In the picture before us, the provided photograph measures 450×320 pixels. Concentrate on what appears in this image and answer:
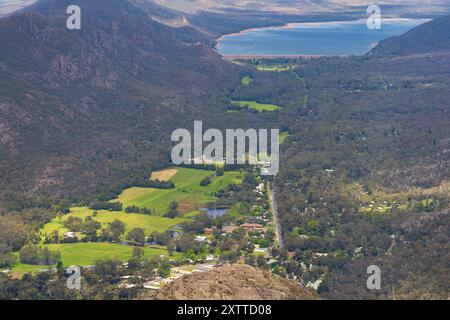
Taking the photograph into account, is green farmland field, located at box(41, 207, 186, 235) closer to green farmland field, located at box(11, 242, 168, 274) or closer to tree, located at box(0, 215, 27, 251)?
tree, located at box(0, 215, 27, 251)

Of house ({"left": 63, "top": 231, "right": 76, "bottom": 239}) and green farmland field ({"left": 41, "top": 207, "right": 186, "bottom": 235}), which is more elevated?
green farmland field ({"left": 41, "top": 207, "right": 186, "bottom": 235})

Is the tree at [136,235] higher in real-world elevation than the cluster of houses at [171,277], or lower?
higher

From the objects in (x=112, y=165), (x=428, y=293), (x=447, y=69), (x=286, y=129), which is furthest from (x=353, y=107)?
(x=428, y=293)

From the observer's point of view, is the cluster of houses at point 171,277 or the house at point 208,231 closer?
the cluster of houses at point 171,277

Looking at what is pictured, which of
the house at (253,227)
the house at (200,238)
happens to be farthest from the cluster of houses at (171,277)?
the house at (253,227)

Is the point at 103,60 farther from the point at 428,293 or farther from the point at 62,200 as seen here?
the point at 428,293

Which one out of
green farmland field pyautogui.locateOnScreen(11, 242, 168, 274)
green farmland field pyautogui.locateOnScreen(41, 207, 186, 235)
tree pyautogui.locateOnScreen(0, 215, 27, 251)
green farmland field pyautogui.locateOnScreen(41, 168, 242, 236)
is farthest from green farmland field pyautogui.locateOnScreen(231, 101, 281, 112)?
green farmland field pyautogui.locateOnScreen(11, 242, 168, 274)

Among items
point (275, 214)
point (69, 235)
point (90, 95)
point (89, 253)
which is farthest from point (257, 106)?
point (89, 253)

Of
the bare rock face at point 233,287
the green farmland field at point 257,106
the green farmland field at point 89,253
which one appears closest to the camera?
the bare rock face at point 233,287

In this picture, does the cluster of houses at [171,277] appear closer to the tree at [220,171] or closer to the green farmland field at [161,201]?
the green farmland field at [161,201]

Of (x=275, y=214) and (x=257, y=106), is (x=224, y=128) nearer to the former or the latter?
(x=257, y=106)
